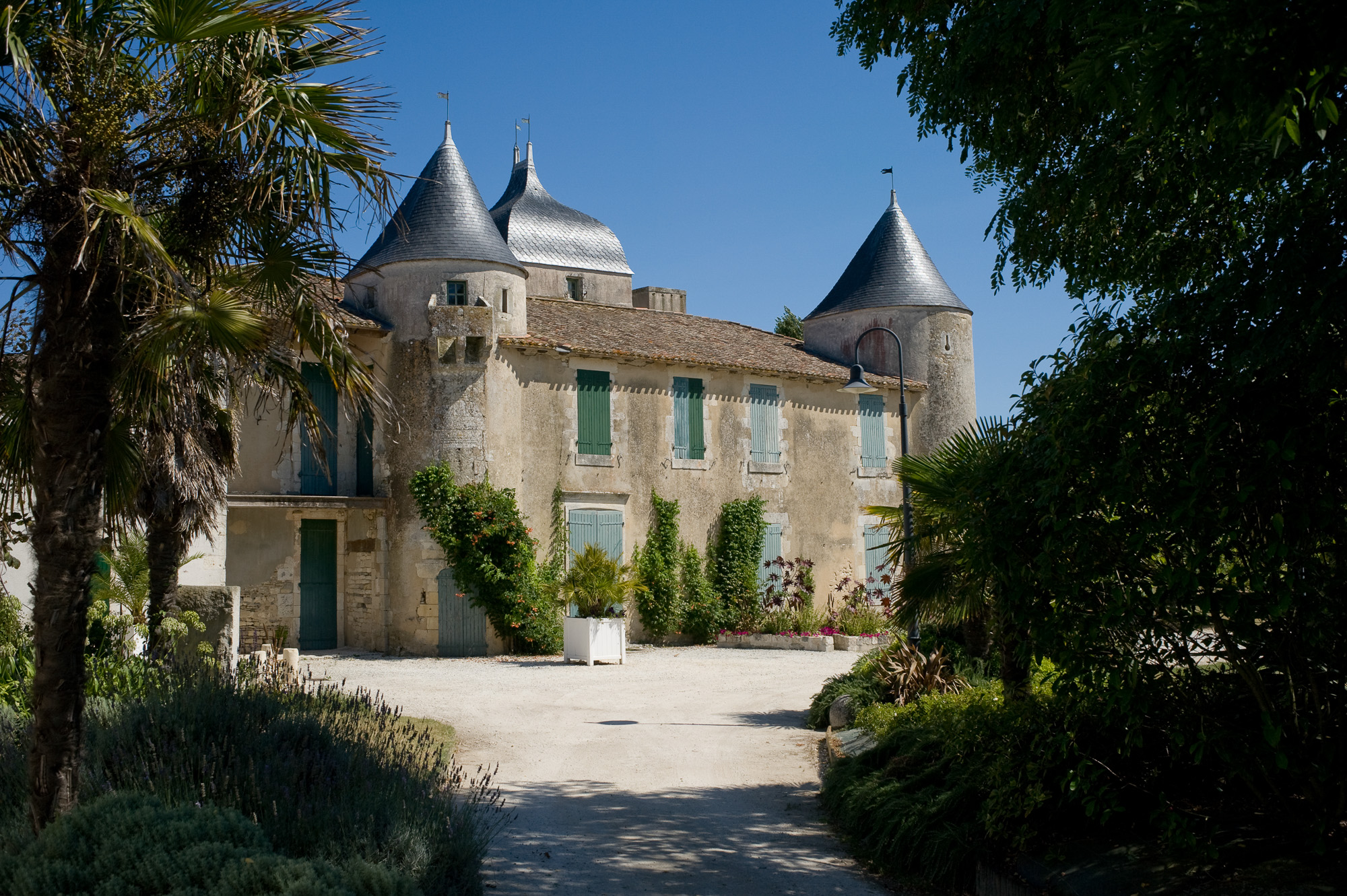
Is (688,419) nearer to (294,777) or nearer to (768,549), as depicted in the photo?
(768,549)

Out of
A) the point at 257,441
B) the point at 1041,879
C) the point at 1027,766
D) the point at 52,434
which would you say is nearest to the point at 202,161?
the point at 52,434

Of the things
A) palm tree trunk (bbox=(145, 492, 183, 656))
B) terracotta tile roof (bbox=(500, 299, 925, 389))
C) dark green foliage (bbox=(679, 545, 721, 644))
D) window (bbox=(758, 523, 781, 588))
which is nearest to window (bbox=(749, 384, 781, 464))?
terracotta tile roof (bbox=(500, 299, 925, 389))

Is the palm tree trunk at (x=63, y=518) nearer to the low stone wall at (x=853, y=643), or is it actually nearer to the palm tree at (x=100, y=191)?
the palm tree at (x=100, y=191)

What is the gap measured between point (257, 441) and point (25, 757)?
12.6 m

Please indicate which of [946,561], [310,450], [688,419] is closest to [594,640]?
[688,419]

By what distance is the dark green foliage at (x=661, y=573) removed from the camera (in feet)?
64.7

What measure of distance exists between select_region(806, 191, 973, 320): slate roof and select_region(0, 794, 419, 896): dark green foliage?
67.1ft

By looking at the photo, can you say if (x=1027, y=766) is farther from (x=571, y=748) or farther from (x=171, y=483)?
(x=171, y=483)

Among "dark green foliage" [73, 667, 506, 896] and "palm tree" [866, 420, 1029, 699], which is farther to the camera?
"palm tree" [866, 420, 1029, 699]

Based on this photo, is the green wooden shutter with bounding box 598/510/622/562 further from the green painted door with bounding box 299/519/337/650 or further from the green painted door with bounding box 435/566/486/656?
Answer: the green painted door with bounding box 299/519/337/650

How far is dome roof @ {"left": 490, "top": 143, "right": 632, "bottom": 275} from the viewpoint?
90.5 feet

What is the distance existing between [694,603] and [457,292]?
6968 millimetres

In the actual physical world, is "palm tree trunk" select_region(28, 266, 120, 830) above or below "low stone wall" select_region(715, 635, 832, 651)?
above

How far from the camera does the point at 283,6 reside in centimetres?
509
